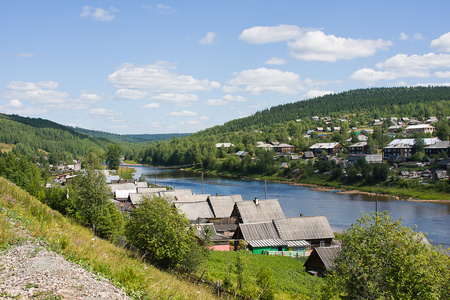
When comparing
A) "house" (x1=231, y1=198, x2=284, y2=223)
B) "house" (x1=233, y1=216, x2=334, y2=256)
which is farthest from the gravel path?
"house" (x1=231, y1=198, x2=284, y2=223)

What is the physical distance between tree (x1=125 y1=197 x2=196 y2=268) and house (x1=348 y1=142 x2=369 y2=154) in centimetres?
8528

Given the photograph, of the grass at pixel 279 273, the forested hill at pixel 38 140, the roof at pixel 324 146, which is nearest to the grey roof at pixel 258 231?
the grass at pixel 279 273

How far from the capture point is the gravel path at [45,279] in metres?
6.20

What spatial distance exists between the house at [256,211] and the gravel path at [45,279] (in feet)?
88.1

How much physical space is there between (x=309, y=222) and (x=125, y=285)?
2513cm

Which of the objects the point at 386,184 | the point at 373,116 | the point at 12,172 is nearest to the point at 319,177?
the point at 386,184

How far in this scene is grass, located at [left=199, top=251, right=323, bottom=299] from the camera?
1780 centimetres

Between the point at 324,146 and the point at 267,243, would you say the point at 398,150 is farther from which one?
the point at 267,243

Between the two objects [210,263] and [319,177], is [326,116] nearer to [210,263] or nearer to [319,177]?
[319,177]

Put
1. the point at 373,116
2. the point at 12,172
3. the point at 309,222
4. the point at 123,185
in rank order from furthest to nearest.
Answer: the point at 373,116 < the point at 123,185 < the point at 12,172 < the point at 309,222

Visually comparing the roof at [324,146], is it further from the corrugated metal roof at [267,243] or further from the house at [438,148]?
the corrugated metal roof at [267,243]

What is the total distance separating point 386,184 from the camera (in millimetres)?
62812

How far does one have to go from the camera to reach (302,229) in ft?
100

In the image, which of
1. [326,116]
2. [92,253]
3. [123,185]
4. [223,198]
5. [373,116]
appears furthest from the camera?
[326,116]
